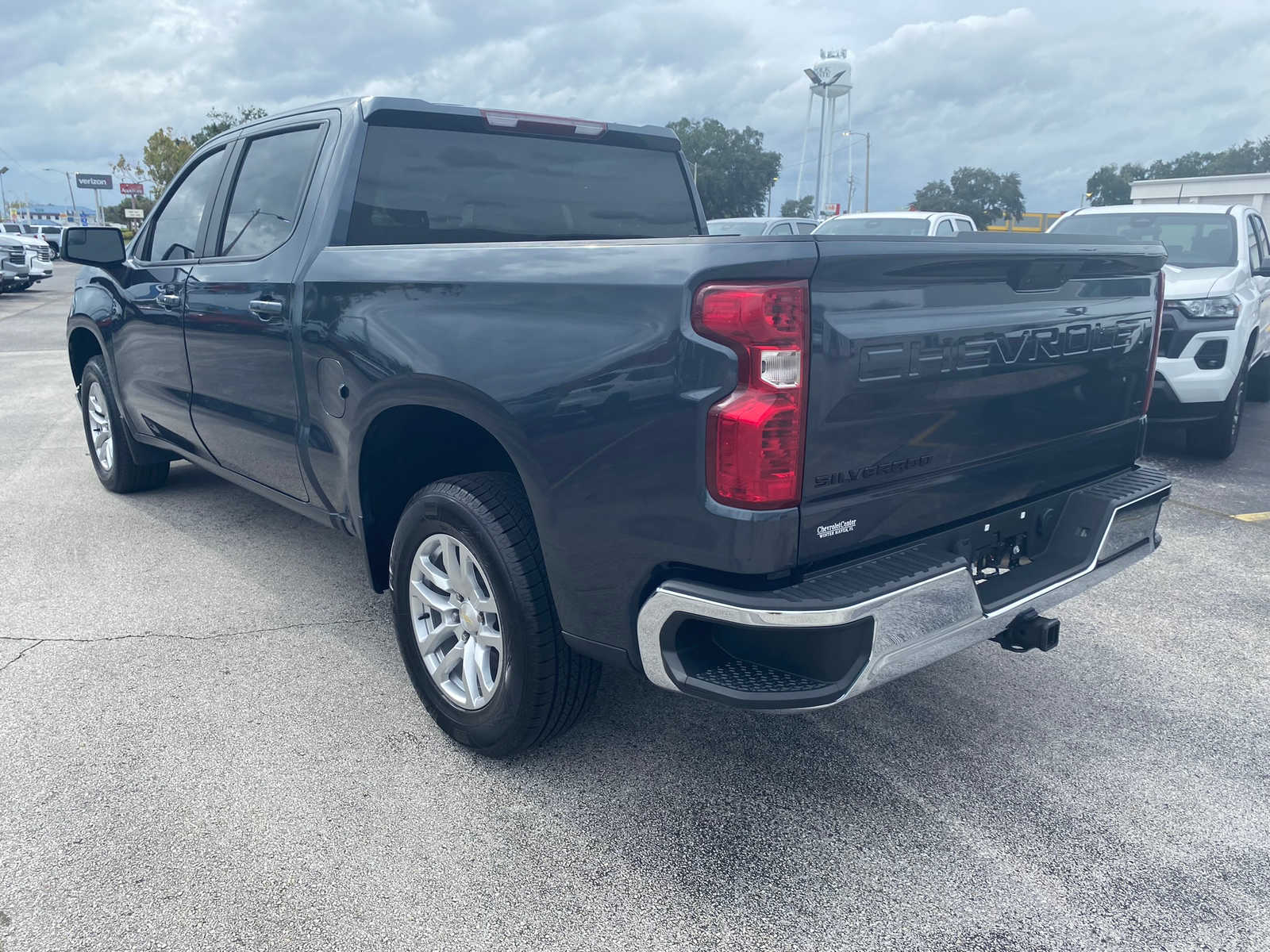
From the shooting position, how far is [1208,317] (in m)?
6.69

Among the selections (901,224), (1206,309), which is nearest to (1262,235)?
(1206,309)

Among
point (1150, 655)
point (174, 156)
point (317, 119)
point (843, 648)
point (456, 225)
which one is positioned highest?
point (174, 156)

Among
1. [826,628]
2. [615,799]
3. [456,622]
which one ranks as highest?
[826,628]

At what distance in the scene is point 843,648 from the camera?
2.21 meters

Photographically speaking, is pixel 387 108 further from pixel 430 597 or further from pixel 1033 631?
pixel 1033 631

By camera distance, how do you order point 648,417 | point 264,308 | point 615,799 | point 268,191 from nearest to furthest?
point 648,417 → point 615,799 → point 264,308 → point 268,191

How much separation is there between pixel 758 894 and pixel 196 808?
61.1 inches

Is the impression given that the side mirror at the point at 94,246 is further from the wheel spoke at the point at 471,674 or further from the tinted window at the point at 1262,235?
the tinted window at the point at 1262,235

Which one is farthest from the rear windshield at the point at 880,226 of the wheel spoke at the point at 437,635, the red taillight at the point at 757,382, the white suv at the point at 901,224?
the red taillight at the point at 757,382

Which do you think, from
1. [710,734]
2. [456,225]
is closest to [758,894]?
[710,734]

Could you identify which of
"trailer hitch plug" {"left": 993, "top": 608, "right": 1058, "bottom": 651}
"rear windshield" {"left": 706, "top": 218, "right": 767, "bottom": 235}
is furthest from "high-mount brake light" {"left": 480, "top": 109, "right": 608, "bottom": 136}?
"rear windshield" {"left": 706, "top": 218, "right": 767, "bottom": 235}

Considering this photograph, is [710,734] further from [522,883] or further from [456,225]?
[456,225]

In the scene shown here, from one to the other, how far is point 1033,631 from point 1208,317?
513cm

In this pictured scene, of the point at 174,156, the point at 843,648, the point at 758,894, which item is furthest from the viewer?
the point at 174,156
